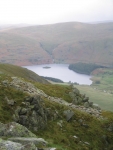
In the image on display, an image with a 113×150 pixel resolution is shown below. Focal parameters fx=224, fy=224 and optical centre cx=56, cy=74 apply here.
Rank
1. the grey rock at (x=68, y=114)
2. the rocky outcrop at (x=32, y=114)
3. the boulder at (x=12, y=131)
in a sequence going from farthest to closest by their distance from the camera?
1. the grey rock at (x=68, y=114)
2. the rocky outcrop at (x=32, y=114)
3. the boulder at (x=12, y=131)

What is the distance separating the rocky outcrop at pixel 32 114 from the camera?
1021 inches

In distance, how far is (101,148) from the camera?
2903cm

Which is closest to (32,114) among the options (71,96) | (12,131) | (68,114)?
(68,114)

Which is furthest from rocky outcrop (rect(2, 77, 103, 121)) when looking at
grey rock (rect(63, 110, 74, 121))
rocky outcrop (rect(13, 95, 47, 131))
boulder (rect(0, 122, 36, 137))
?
boulder (rect(0, 122, 36, 137))

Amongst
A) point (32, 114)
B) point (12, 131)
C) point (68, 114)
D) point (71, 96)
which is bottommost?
point (71, 96)

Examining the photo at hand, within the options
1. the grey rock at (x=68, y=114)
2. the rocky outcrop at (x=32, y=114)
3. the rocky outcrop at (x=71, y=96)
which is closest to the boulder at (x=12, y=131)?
the rocky outcrop at (x=32, y=114)

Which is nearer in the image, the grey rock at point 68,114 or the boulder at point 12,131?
the boulder at point 12,131

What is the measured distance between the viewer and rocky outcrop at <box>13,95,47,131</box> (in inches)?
1021

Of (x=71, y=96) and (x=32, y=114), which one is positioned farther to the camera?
(x=71, y=96)

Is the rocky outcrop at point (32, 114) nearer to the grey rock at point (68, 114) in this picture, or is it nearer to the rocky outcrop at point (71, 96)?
the grey rock at point (68, 114)

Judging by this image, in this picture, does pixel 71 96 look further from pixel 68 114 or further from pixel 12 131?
pixel 12 131

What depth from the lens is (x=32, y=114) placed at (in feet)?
88.5

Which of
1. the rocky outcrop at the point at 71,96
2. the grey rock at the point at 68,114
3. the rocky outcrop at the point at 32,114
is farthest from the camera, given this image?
the rocky outcrop at the point at 71,96

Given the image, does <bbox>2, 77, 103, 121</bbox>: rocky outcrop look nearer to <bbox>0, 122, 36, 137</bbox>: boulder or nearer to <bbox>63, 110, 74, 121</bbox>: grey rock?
<bbox>63, 110, 74, 121</bbox>: grey rock
